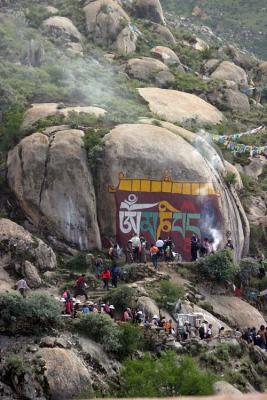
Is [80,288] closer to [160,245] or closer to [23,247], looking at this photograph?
[23,247]

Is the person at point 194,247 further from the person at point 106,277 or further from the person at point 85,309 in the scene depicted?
the person at point 85,309

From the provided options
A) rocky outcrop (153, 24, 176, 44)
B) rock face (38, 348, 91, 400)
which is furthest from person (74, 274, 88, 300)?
rocky outcrop (153, 24, 176, 44)

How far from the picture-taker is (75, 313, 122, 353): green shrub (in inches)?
887

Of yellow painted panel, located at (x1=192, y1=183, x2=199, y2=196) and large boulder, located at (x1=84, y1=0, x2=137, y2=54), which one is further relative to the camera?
large boulder, located at (x1=84, y1=0, x2=137, y2=54)

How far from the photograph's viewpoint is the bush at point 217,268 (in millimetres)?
30844

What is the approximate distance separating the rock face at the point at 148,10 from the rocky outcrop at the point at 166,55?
27.7ft

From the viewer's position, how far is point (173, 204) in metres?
33.2

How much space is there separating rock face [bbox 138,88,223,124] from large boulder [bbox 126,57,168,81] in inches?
139

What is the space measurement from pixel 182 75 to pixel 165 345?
36.5 m

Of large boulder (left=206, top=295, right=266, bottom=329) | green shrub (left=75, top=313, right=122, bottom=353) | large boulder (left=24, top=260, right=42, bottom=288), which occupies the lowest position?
large boulder (left=206, top=295, right=266, bottom=329)

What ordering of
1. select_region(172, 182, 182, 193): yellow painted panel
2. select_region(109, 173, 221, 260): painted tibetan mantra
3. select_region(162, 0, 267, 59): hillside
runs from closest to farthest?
select_region(109, 173, 221, 260): painted tibetan mantra < select_region(172, 182, 182, 193): yellow painted panel < select_region(162, 0, 267, 59): hillside

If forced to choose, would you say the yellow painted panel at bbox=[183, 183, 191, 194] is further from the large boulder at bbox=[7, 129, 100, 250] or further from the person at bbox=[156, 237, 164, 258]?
the large boulder at bbox=[7, 129, 100, 250]

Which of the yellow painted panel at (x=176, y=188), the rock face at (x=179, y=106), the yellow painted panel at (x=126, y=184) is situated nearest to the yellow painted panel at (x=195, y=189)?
the yellow painted panel at (x=176, y=188)

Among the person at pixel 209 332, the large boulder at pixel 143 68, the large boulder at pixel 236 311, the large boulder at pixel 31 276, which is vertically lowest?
the large boulder at pixel 236 311
